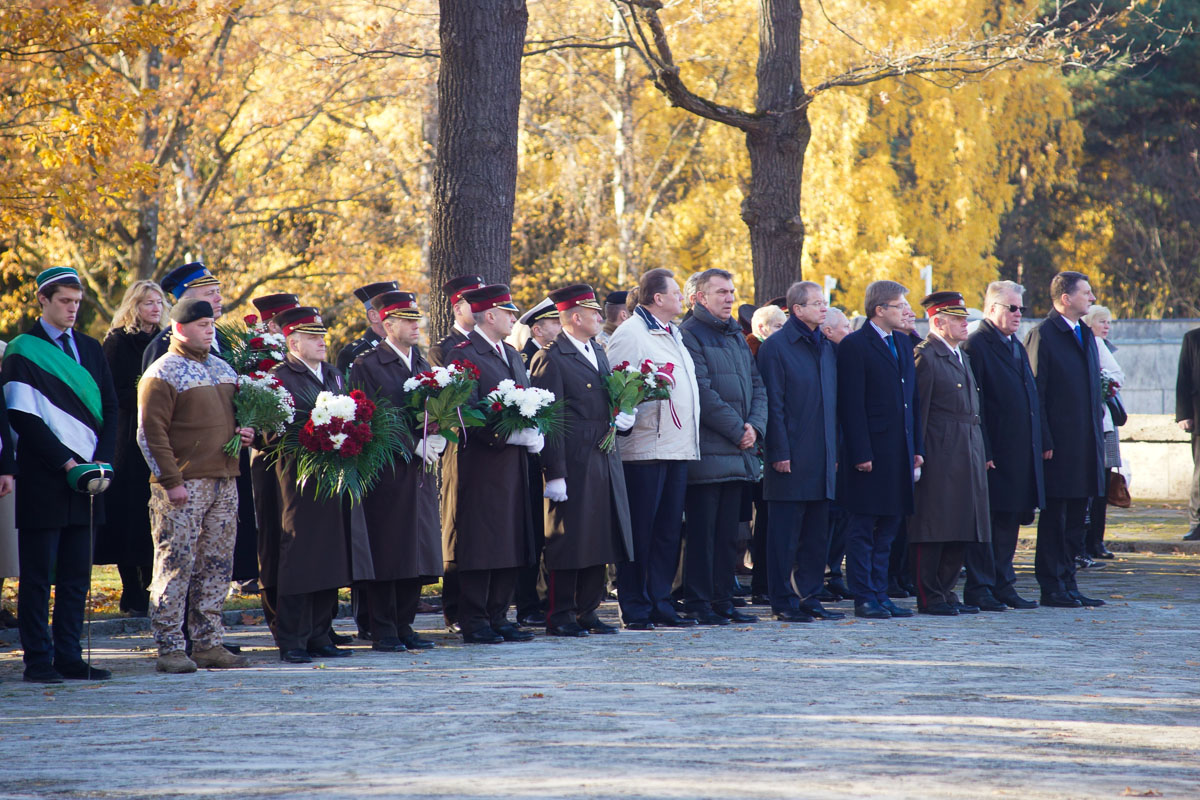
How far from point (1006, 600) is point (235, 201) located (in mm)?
19044

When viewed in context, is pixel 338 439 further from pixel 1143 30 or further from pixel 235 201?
pixel 1143 30

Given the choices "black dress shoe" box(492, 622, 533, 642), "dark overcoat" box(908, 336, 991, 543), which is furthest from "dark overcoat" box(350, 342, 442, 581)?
"dark overcoat" box(908, 336, 991, 543)

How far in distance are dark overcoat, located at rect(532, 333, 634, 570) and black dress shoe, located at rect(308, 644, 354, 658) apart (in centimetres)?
150

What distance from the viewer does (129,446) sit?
10078 millimetres

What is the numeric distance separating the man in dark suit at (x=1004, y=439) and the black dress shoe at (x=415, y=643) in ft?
14.0

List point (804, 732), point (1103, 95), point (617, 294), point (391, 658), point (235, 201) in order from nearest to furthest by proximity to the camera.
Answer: point (804, 732) < point (391, 658) < point (617, 294) < point (235, 201) < point (1103, 95)

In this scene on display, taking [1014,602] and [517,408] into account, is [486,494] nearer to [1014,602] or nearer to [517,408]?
[517,408]

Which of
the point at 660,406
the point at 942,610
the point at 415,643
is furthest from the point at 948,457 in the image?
the point at 415,643

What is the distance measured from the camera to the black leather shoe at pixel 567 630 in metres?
9.80

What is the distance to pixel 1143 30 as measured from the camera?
122 feet

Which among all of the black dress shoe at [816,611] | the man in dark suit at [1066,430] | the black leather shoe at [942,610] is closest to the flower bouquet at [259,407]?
the black dress shoe at [816,611]

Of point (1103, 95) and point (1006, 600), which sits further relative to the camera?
point (1103, 95)

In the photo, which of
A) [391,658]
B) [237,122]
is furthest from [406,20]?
[391,658]

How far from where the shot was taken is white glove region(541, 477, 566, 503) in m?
9.55
